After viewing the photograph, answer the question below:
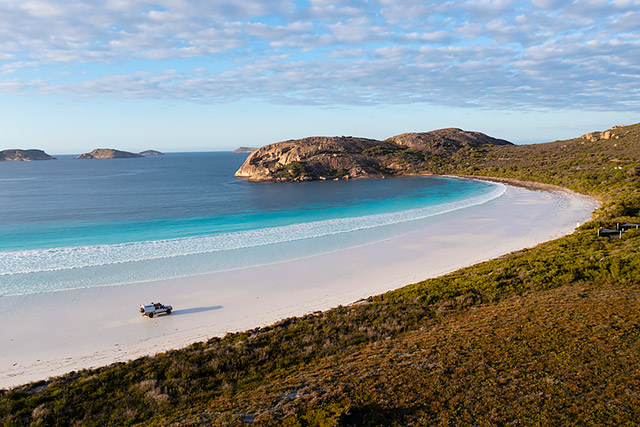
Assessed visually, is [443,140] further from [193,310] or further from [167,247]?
[193,310]

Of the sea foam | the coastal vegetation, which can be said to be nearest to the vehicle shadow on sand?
the coastal vegetation

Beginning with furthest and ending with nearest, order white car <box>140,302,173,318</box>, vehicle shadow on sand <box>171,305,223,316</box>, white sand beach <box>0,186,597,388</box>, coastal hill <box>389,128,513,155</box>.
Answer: coastal hill <box>389,128,513,155</box>
vehicle shadow on sand <box>171,305,223,316</box>
white car <box>140,302,173,318</box>
white sand beach <box>0,186,597,388</box>

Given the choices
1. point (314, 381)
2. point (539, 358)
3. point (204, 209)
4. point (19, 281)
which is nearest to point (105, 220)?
point (204, 209)

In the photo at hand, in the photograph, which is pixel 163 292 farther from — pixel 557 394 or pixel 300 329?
pixel 557 394

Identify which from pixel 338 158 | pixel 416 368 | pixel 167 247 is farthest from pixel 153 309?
pixel 338 158

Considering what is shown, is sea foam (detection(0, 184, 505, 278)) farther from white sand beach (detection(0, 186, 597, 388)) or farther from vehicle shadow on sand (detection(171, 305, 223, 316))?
vehicle shadow on sand (detection(171, 305, 223, 316))

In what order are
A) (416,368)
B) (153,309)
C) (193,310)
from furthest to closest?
(193,310) → (153,309) → (416,368)
